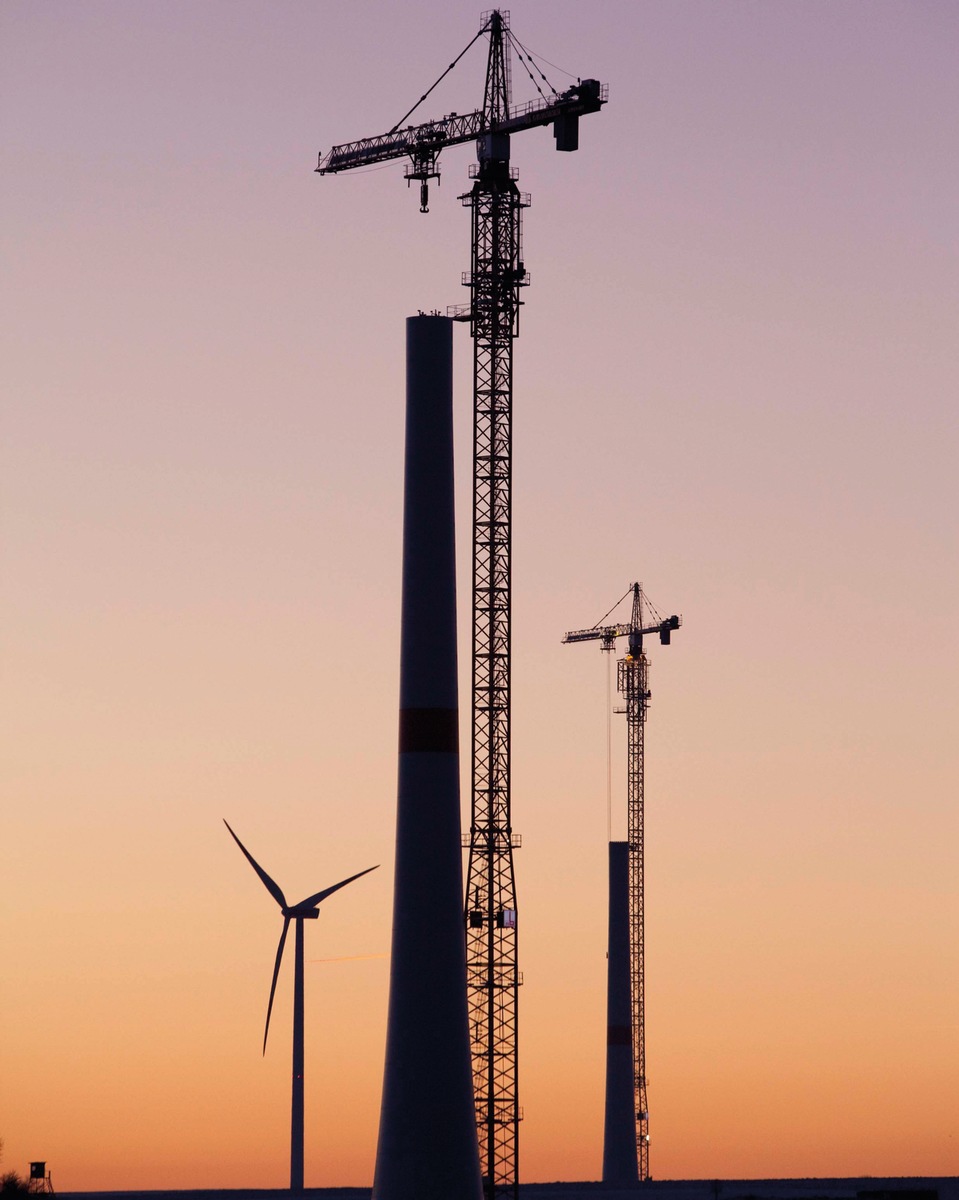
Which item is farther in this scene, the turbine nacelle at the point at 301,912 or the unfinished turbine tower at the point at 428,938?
the turbine nacelle at the point at 301,912

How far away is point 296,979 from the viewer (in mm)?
130250

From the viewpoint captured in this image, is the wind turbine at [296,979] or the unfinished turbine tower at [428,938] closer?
the unfinished turbine tower at [428,938]

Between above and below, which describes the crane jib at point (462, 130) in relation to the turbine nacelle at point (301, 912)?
above

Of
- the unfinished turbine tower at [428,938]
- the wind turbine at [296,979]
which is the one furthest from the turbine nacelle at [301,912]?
the unfinished turbine tower at [428,938]

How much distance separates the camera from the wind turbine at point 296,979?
128m

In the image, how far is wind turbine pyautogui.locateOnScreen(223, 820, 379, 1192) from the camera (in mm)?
127812

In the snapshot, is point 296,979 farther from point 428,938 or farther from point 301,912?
point 428,938

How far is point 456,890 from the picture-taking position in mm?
98188

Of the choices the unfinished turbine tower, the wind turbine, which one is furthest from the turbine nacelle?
the unfinished turbine tower

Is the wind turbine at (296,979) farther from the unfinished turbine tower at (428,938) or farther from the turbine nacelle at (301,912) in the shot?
the unfinished turbine tower at (428,938)

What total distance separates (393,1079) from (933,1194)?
A: 68.8 metres

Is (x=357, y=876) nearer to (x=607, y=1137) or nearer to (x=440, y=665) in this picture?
(x=440, y=665)

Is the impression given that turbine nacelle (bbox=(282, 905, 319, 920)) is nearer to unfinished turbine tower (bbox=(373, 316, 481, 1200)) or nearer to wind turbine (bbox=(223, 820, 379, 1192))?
wind turbine (bbox=(223, 820, 379, 1192))

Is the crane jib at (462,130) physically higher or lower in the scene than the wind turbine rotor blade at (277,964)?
higher
